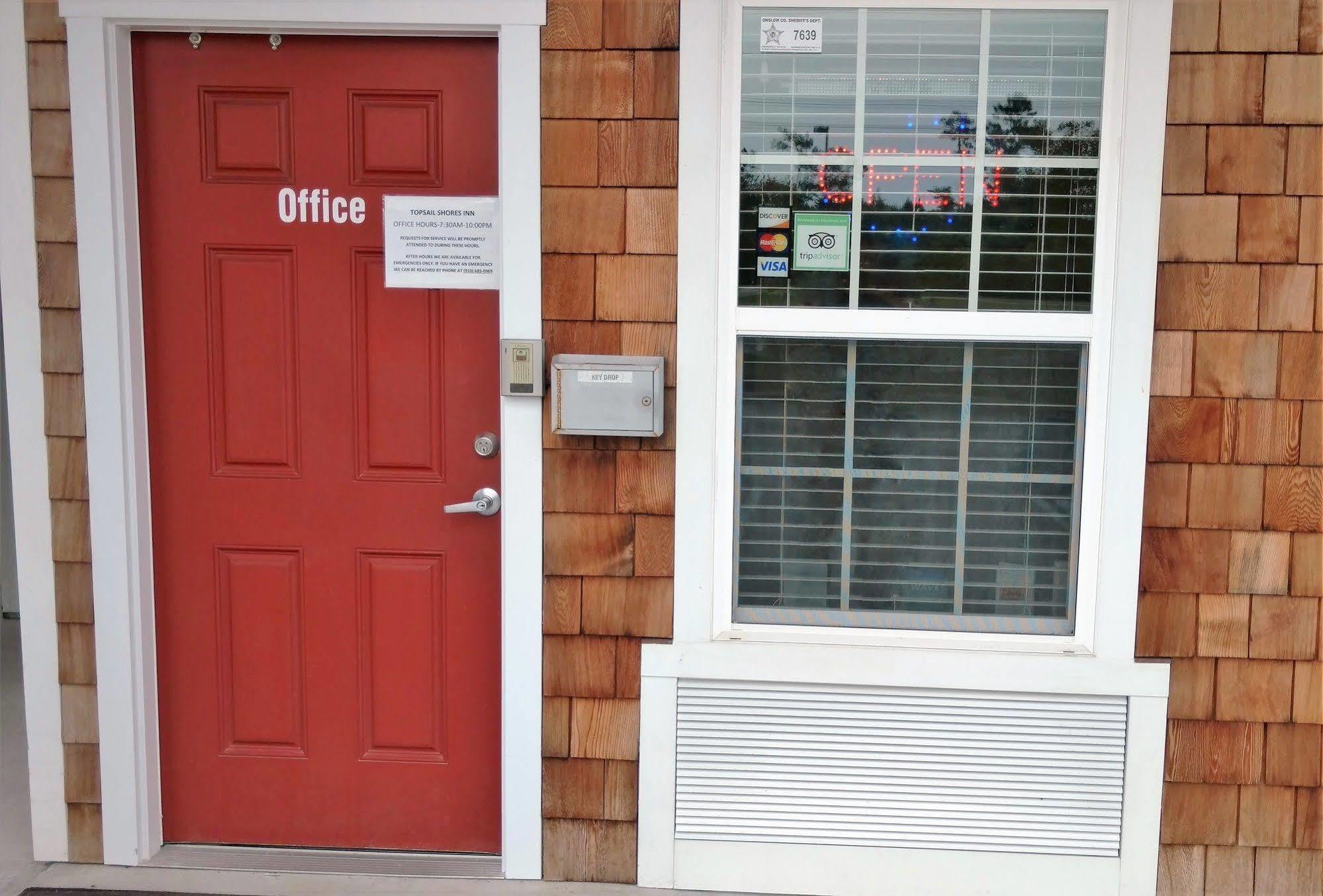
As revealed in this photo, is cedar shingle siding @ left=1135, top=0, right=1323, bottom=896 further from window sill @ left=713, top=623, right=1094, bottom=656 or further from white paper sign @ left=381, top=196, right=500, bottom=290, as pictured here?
white paper sign @ left=381, top=196, right=500, bottom=290

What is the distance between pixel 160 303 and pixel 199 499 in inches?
20.4

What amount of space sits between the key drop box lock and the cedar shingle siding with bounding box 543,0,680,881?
0.19 ft

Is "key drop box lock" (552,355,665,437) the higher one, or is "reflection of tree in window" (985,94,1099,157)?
"reflection of tree in window" (985,94,1099,157)

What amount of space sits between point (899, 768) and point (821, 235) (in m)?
1.35

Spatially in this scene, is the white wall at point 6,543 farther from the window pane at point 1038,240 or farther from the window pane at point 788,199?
the window pane at point 1038,240

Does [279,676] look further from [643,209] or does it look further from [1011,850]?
[1011,850]

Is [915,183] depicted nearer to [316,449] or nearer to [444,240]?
[444,240]

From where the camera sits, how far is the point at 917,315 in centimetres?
242

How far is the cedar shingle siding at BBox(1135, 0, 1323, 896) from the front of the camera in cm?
228

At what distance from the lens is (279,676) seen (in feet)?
8.68

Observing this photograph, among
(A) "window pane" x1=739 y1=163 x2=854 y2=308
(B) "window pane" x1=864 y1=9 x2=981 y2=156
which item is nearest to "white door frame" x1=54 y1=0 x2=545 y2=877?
(A) "window pane" x1=739 y1=163 x2=854 y2=308

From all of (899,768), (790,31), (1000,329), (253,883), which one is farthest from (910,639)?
(253,883)

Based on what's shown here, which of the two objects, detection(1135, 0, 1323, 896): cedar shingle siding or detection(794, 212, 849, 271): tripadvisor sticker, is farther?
detection(794, 212, 849, 271): tripadvisor sticker

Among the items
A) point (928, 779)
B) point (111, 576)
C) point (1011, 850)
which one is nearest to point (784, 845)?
point (928, 779)
